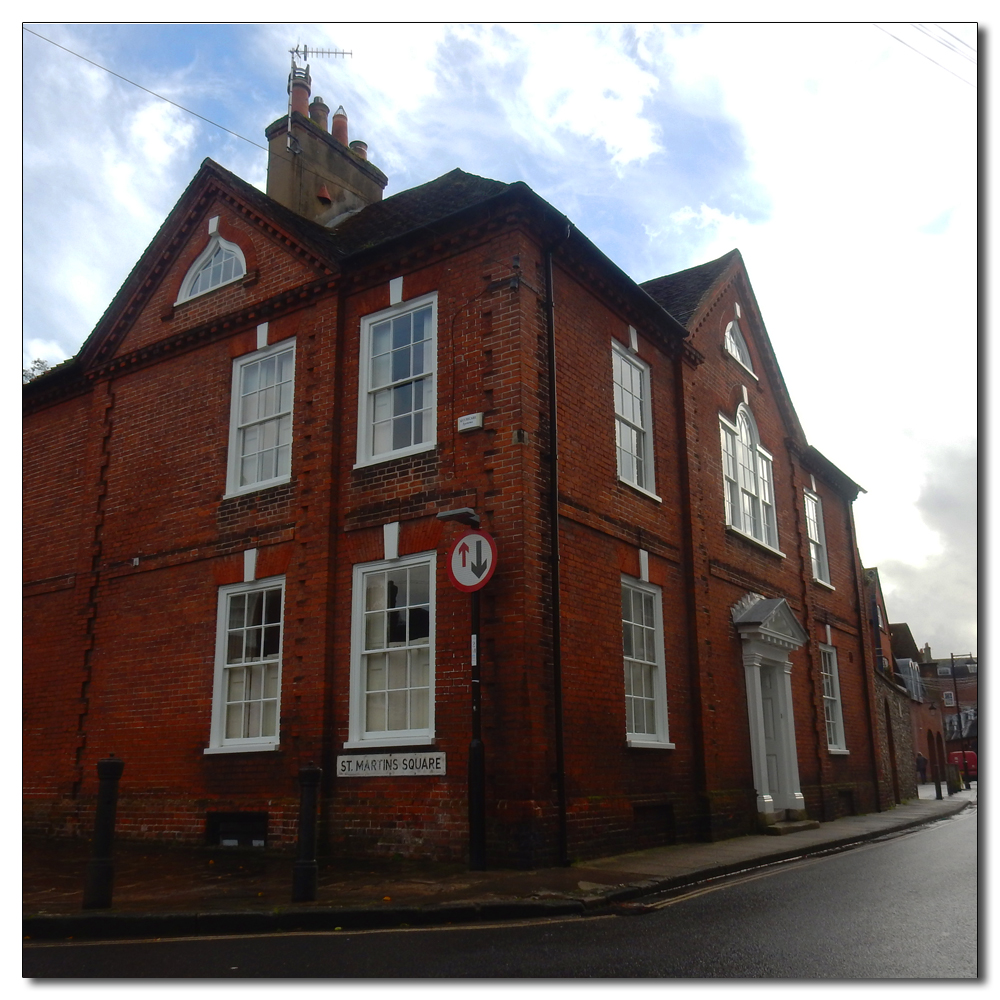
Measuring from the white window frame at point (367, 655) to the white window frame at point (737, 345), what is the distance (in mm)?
8985

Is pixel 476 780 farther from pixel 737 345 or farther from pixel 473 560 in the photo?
pixel 737 345

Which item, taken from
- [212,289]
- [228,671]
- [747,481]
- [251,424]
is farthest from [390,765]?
[747,481]

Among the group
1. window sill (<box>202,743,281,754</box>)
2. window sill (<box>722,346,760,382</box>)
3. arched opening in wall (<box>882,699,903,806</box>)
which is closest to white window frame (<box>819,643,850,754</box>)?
arched opening in wall (<box>882,699,903,806</box>)

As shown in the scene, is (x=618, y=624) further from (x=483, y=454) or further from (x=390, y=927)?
(x=390, y=927)

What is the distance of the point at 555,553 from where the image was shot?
1096 centimetres

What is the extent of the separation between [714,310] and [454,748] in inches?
408

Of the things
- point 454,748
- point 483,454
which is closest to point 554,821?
point 454,748

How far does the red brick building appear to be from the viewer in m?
10.8

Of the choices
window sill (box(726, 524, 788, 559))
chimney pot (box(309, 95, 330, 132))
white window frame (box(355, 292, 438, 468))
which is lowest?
window sill (box(726, 524, 788, 559))

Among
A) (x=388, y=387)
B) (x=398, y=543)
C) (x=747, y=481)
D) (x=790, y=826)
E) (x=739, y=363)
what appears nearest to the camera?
(x=398, y=543)

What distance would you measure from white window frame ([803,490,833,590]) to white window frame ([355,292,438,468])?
1165 centimetres

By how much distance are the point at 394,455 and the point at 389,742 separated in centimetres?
352

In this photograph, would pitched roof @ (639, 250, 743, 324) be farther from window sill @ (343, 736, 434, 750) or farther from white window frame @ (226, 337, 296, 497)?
window sill @ (343, 736, 434, 750)

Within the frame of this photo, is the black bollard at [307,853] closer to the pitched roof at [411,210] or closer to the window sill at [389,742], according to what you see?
the window sill at [389,742]
